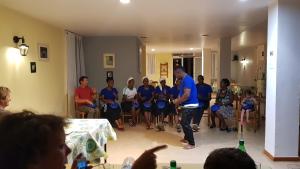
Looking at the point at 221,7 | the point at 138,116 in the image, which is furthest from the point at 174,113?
the point at 221,7

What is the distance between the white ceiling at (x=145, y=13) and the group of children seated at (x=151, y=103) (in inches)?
46.8

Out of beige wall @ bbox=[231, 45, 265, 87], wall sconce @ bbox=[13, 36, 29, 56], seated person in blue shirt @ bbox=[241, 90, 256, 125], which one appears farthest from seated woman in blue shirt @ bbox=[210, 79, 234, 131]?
wall sconce @ bbox=[13, 36, 29, 56]

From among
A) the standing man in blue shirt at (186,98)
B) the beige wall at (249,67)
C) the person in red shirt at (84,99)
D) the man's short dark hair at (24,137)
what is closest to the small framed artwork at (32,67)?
the person in red shirt at (84,99)

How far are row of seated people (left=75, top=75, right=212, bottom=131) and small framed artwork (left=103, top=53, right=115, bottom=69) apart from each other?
1.13m

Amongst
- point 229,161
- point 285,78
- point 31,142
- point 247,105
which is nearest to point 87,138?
point 229,161

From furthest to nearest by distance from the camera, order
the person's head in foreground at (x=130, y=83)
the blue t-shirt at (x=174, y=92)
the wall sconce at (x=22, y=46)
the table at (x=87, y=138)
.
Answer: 1. the blue t-shirt at (x=174, y=92)
2. the person's head in foreground at (x=130, y=83)
3. the wall sconce at (x=22, y=46)
4. the table at (x=87, y=138)

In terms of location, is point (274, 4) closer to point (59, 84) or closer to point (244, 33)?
point (244, 33)

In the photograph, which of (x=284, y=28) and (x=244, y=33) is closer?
(x=284, y=28)

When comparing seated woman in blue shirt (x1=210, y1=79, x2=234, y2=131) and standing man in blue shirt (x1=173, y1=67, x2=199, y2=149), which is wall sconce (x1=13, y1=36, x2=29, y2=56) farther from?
seated woman in blue shirt (x1=210, y1=79, x2=234, y2=131)

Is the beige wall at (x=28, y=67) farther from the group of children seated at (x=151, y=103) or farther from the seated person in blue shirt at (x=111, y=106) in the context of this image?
the seated person in blue shirt at (x=111, y=106)

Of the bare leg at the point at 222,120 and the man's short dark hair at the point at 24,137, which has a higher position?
the man's short dark hair at the point at 24,137

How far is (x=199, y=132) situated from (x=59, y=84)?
3.05 meters

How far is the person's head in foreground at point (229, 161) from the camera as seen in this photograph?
0.91 m

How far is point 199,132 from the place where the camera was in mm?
5695
